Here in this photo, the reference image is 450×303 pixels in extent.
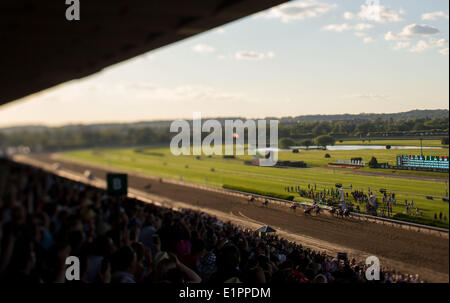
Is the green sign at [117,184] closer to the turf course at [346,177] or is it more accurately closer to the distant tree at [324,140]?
the turf course at [346,177]

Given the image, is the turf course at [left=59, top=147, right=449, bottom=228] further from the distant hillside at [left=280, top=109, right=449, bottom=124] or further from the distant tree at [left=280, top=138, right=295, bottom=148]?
the distant hillside at [left=280, top=109, right=449, bottom=124]

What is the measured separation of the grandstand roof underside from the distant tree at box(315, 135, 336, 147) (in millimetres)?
1761

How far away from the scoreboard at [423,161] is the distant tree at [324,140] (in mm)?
838

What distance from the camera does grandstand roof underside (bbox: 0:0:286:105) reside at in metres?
3.53

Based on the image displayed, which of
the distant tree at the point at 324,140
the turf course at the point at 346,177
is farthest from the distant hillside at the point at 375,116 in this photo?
the turf course at the point at 346,177

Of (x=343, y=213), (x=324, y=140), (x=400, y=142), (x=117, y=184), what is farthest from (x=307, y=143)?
(x=117, y=184)

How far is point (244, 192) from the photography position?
220 inches

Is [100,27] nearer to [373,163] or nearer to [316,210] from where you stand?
[316,210]

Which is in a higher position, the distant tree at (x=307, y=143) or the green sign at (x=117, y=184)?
the distant tree at (x=307, y=143)

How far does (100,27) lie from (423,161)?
4156 millimetres

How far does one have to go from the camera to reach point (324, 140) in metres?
4.25

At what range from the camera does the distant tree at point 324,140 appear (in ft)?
13.7
